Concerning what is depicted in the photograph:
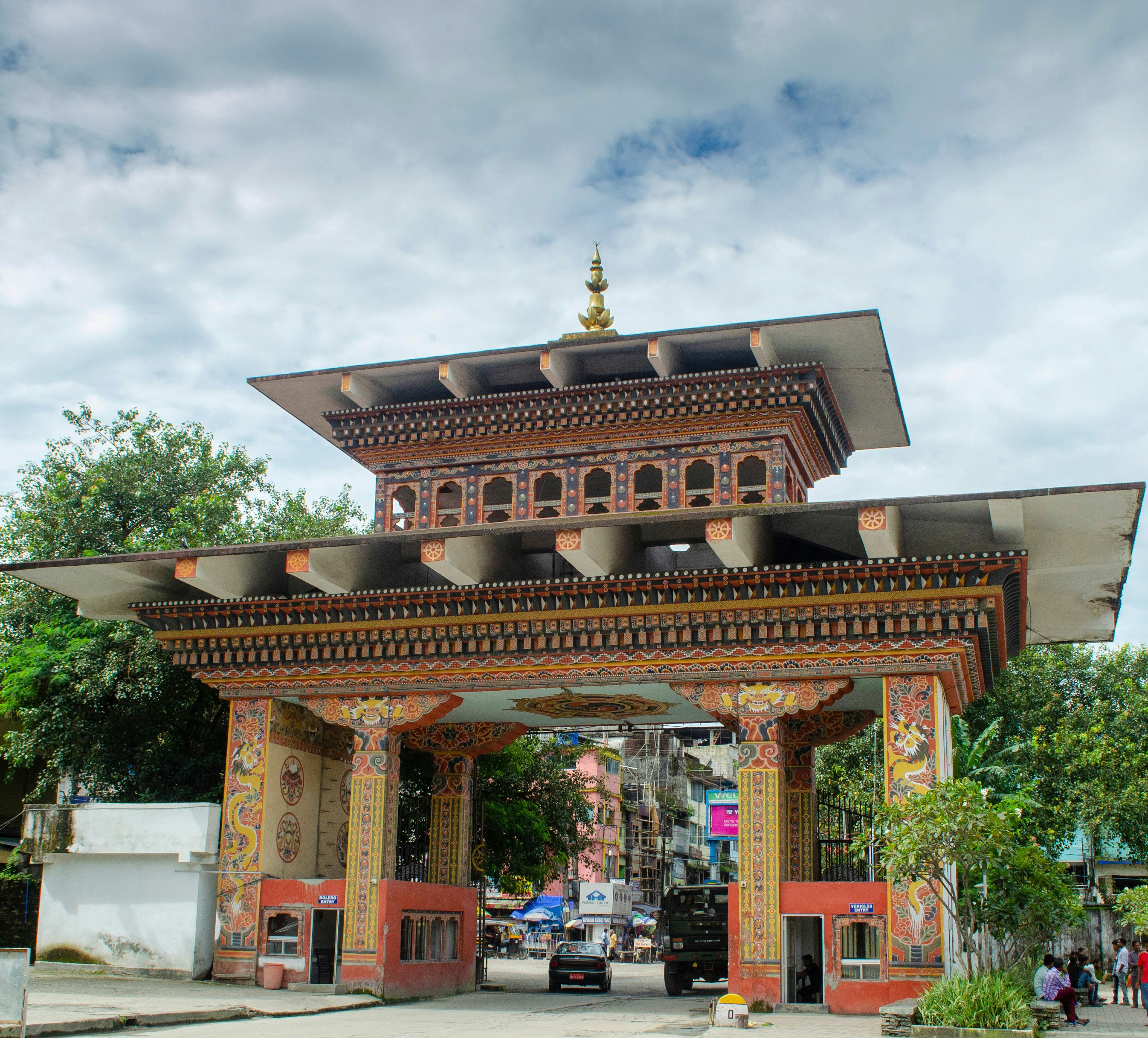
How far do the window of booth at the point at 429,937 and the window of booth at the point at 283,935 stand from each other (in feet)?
5.76

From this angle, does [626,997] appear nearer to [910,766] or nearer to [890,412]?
[910,766]

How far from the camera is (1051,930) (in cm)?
1995

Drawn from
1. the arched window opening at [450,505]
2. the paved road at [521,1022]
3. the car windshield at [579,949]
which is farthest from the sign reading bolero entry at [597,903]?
the arched window opening at [450,505]

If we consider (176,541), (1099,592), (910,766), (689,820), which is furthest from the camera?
(689,820)

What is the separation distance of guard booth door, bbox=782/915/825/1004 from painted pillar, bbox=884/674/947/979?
1.18 m

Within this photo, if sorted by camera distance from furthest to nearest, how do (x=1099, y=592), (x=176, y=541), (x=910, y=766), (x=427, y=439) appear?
(x=176, y=541), (x=427, y=439), (x=1099, y=592), (x=910, y=766)

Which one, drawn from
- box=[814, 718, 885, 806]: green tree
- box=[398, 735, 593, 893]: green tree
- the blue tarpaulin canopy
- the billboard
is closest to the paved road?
box=[398, 735, 593, 893]: green tree

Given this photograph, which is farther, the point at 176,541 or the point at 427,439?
the point at 176,541

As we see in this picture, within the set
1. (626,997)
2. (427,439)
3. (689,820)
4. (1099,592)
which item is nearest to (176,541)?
(427,439)

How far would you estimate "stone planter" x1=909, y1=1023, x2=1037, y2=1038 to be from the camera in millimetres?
13156

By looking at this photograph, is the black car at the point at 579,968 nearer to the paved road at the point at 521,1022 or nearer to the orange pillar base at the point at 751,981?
the paved road at the point at 521,1022

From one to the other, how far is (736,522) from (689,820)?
68759mm

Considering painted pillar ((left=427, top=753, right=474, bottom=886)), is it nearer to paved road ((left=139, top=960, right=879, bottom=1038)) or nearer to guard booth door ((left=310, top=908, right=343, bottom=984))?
paved road ((left=139, top=960, right=879, bottom=1038))

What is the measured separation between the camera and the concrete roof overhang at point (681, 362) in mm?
22359
